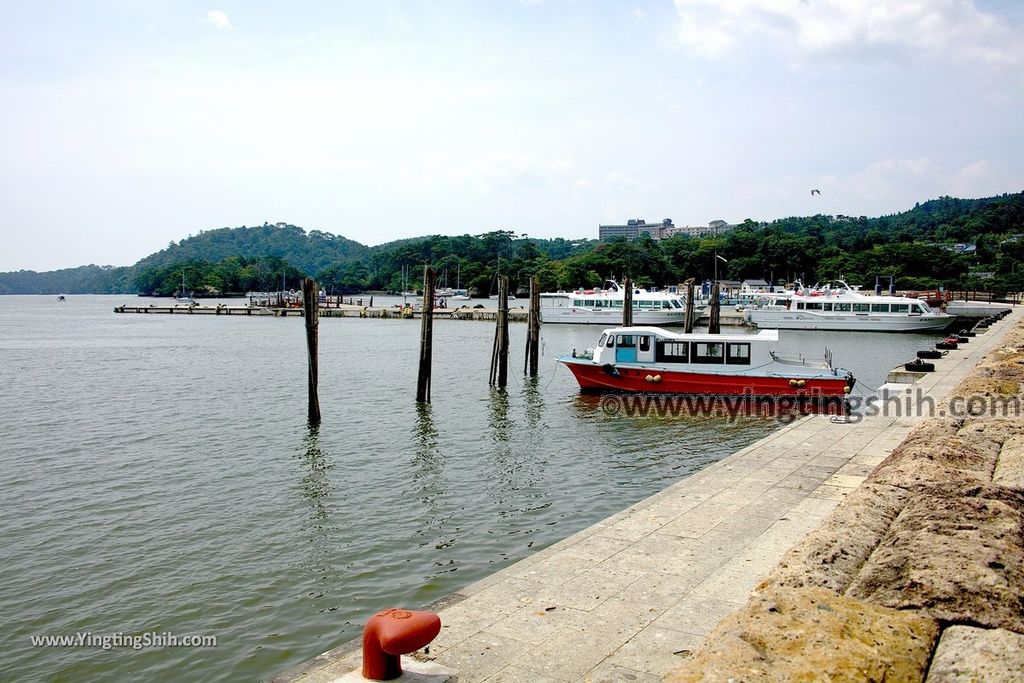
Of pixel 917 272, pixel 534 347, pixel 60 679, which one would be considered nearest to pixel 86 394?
pixel 534 347

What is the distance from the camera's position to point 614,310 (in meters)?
72.3

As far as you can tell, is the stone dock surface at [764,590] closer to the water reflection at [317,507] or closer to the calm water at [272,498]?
the calm water at [272,498]

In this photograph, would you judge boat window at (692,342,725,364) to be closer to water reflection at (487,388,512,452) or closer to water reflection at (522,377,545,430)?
water reflection at (522,377,545,430)

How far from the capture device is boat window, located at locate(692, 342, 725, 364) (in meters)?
28.2

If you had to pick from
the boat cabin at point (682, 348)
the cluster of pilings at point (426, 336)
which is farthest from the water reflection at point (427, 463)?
the boat cabin at point (682, 348)

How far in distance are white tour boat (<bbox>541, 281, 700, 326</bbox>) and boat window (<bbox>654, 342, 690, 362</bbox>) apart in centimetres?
3948

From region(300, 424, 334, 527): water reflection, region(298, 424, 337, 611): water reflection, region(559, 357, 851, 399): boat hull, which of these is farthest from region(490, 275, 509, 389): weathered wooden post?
region(300, 424, 334, 527): water reflection

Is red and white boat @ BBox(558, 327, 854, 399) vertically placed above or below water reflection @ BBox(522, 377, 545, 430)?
above

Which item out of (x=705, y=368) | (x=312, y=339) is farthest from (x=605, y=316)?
(x=312, y=339)

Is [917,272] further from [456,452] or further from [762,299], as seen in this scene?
[456,452]

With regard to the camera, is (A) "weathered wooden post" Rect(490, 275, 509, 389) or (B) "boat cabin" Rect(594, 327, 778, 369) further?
(A) "weathered wooden post" Rect(490, 275, 509, 389)

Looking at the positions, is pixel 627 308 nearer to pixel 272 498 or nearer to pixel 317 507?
pixel 272 498

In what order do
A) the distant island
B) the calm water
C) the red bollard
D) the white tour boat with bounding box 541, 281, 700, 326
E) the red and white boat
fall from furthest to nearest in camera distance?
the distant island, the white tour boat with bounding box 541, 281, 700, 326, the red and white boat, the calm water, the red bollard

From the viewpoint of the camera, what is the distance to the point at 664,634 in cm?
748
